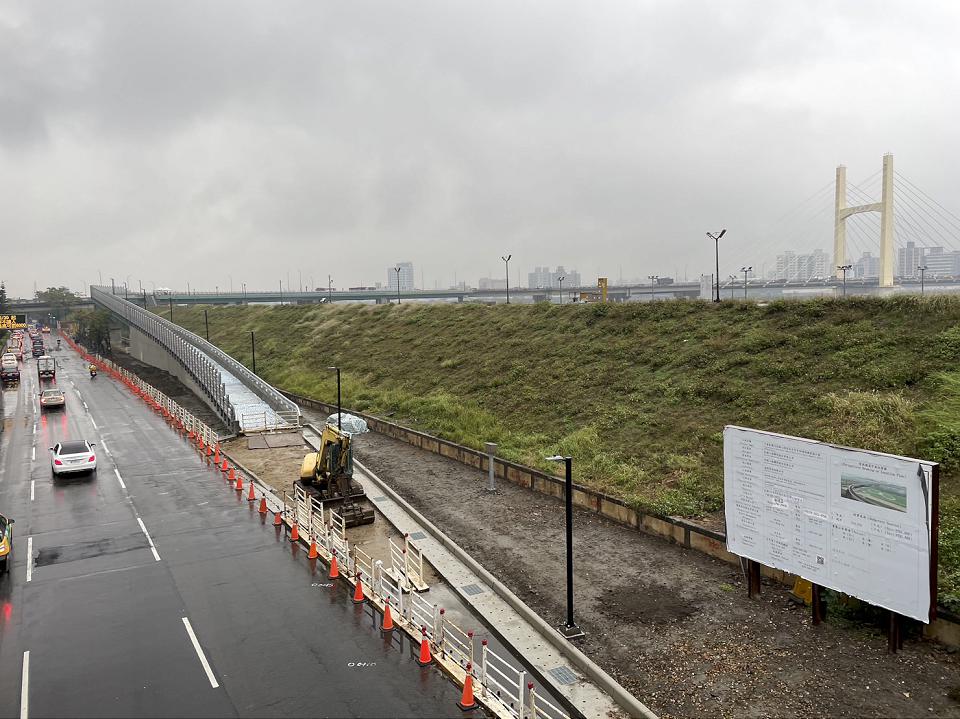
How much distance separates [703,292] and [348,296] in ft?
312

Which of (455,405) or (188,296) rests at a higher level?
(188,296)

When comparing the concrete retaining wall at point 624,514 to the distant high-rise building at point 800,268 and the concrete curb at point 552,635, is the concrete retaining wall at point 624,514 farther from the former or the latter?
the distant high-rise building at point 800,268

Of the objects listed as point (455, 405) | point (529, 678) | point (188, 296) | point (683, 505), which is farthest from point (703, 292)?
point (188, 296)

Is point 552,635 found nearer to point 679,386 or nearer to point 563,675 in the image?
point 563,675

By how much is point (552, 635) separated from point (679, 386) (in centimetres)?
1962

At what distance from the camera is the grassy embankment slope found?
22094mm

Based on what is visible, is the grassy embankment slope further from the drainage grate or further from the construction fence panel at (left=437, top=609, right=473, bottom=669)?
the construction fence panel at (left=437, top=609, right=473, bottom=669)

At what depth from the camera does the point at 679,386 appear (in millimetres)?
→ 31328

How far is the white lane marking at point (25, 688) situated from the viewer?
11.3 m

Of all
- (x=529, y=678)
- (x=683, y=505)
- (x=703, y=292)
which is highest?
(x=703, y=292)

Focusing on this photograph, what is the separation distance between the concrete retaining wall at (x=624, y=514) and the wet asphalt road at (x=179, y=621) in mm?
9360

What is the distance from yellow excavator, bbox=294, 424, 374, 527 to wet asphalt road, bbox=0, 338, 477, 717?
2353 mm

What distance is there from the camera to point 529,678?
1295cm

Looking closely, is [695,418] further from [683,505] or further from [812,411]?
[683,505]
